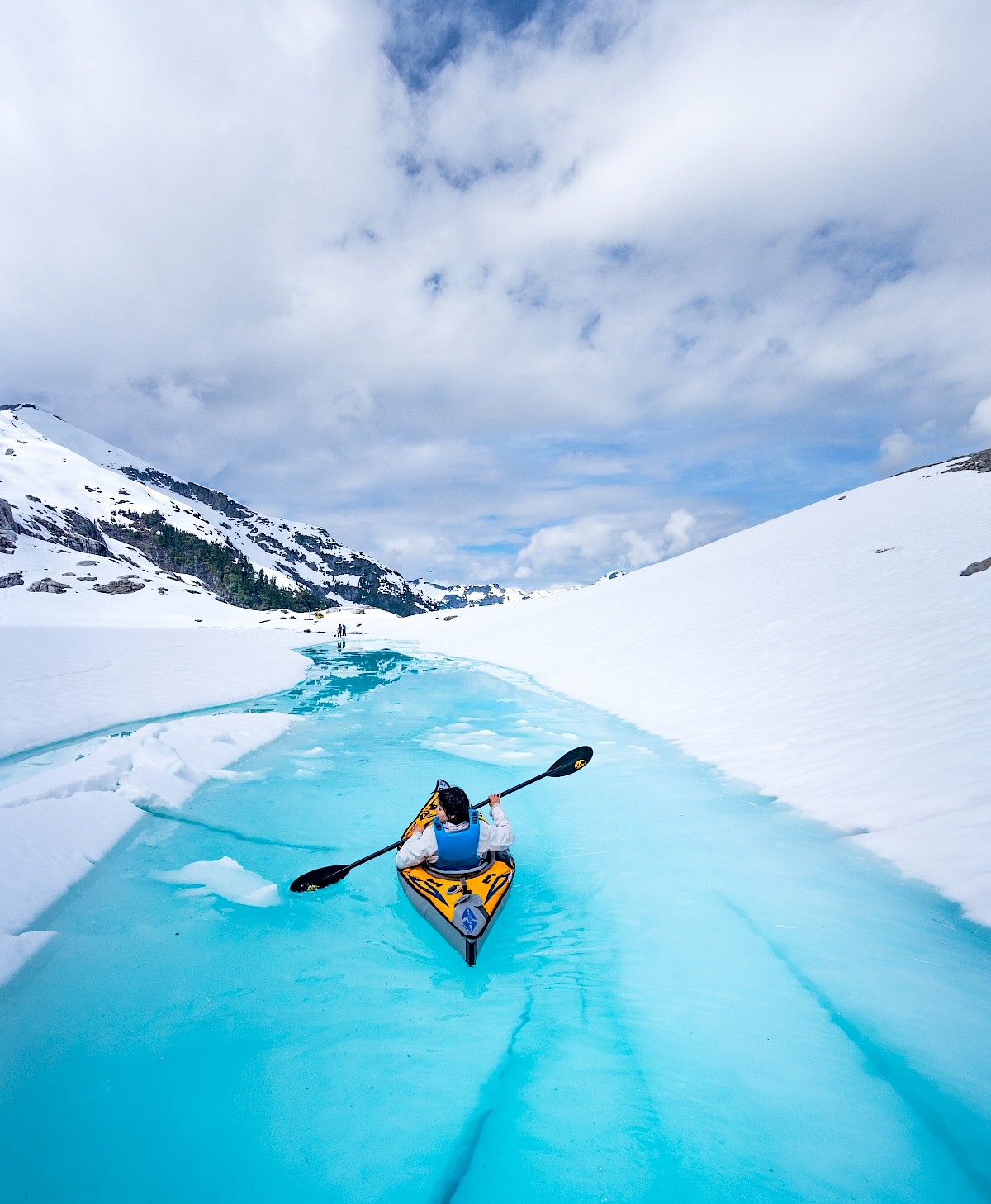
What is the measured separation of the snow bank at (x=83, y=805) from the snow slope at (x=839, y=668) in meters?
9.02

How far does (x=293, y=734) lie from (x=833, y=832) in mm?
12724

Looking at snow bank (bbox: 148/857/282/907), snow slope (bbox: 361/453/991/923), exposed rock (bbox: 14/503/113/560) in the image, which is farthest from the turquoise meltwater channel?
exposed rock (bbox: 14/503/113/560)

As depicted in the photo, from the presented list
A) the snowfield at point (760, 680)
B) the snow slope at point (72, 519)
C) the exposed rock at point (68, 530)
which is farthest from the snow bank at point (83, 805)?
the exposed rock at point (68, 530)

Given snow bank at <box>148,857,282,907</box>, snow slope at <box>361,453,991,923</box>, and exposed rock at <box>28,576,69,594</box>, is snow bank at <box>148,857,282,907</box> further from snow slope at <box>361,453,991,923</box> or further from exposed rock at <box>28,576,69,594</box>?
exposed rock at <box>28,576,69,594</box>

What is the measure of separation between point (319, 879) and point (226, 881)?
1432mm

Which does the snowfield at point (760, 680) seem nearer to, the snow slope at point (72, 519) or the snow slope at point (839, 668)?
the snow slope at point (839, 668)

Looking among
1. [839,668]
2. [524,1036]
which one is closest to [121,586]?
[839,668]

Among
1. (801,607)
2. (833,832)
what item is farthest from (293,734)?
(801,607)

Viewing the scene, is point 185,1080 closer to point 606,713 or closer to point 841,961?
point 841,961

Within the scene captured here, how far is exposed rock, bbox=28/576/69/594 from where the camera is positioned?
56.3 meters

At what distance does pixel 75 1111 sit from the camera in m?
3.65

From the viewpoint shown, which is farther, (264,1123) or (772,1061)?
(772,1061)

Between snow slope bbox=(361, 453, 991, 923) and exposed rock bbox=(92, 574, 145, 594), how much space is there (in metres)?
57.8

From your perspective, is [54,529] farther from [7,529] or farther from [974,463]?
[974,463]
